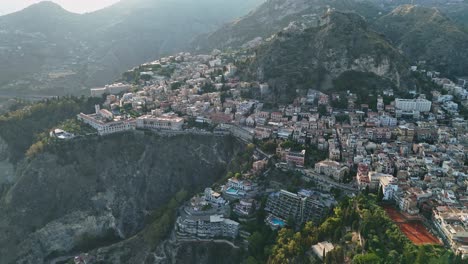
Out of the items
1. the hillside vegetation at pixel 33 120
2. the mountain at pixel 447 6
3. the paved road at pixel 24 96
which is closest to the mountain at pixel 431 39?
the mountain at pixel 447 6

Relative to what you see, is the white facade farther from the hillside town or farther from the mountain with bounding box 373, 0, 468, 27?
the mountain with bounding box 373, 0, 468, 27

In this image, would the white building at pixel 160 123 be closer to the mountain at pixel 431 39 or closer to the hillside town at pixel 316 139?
the hillside town at pixel 316 139

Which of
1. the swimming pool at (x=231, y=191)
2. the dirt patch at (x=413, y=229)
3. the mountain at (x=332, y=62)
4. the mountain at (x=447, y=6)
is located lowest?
the swimming pool at (x=231, y=191)

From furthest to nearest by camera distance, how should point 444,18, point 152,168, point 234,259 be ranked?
point 444,18, point 152,168, point 234,259

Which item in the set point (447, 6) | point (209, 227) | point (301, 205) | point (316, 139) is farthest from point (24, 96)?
point (447, 6)

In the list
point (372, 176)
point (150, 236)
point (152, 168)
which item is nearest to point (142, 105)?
point (152, 168)

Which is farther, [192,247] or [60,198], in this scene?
[60,198]

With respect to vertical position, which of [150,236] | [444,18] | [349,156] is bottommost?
[150,236]

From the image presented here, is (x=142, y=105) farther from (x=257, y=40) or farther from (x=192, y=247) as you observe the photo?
(x=257, y=40)
